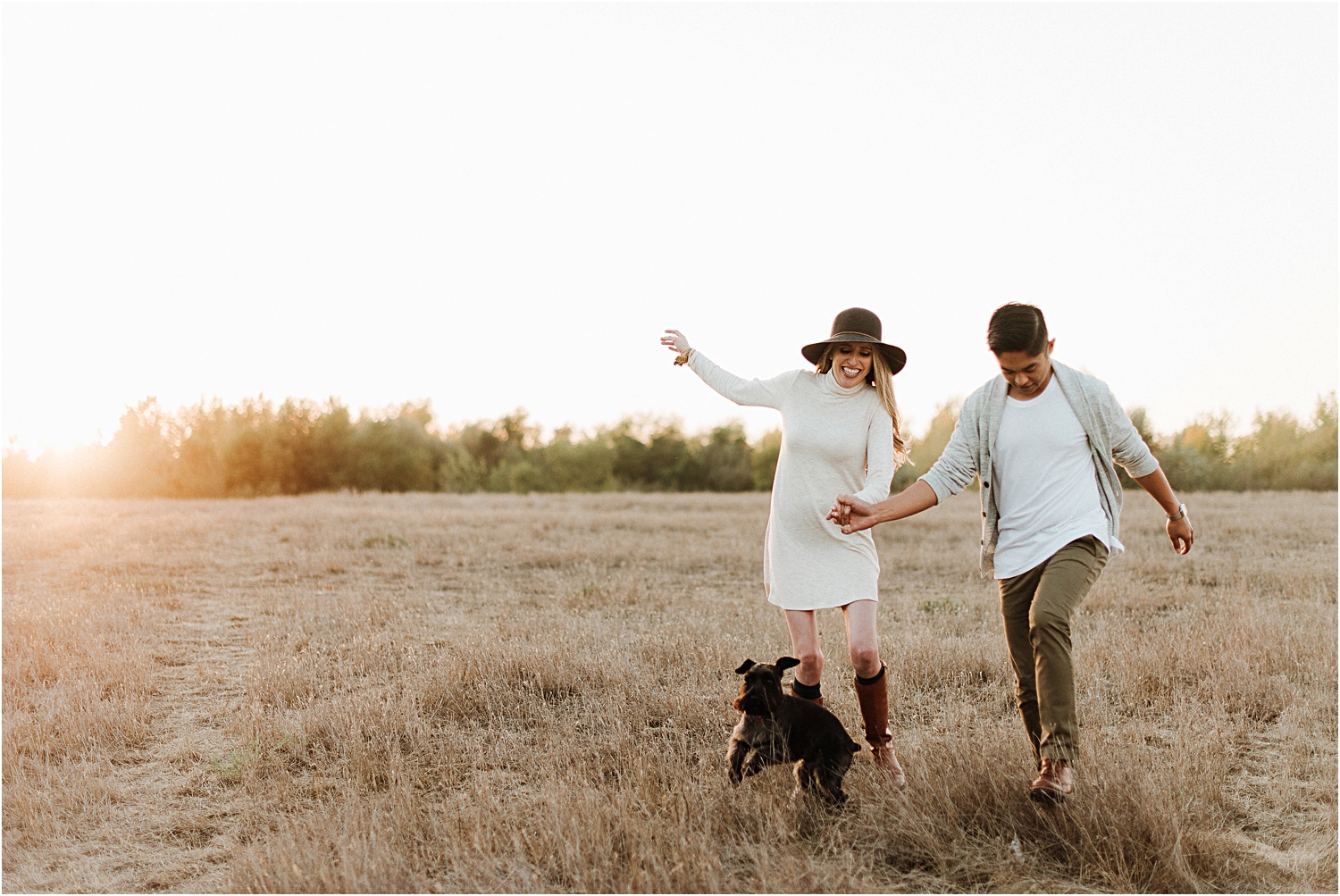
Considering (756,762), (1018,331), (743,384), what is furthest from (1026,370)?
(756,762)

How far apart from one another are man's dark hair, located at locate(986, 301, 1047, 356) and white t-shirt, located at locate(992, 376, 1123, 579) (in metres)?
0.33

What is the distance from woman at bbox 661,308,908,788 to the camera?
16.9 feet

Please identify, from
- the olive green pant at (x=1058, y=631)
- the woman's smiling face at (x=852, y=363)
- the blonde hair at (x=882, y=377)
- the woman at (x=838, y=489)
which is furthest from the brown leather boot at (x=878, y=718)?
the woman's smiling face at (x=852, y=363)

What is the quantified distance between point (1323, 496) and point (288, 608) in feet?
108

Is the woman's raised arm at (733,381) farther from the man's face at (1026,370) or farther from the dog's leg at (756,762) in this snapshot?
the dog's leg at (756,762)

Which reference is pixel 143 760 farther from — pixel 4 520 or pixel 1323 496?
pixel 1323 496

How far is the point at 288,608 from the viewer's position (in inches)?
416

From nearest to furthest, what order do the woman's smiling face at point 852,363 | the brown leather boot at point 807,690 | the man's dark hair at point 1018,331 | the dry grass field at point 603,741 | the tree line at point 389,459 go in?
the dry grass field at point 603,741, the man's dark hair at point 1018,331, the woman's smiling face at point 852,363, the brown leather boot at point 807,690, the tree line at point 389,459

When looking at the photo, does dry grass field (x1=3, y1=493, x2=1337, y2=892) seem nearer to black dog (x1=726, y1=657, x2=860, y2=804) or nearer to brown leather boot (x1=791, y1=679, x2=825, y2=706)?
black dog (x1=726, y1=657, x2=860, y2=804)

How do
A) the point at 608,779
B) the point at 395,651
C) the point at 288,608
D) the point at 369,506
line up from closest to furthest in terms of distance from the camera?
the point at 608,779 < the point at 395,651 < the point at 288,608 < the point at 369,506

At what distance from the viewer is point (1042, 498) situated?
459 cm

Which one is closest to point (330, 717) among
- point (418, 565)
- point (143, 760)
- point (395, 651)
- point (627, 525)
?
point (143, 760)

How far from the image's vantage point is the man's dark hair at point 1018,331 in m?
4.37

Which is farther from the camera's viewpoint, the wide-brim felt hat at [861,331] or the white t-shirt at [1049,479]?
the wide-brim felt hat at [861,331]
